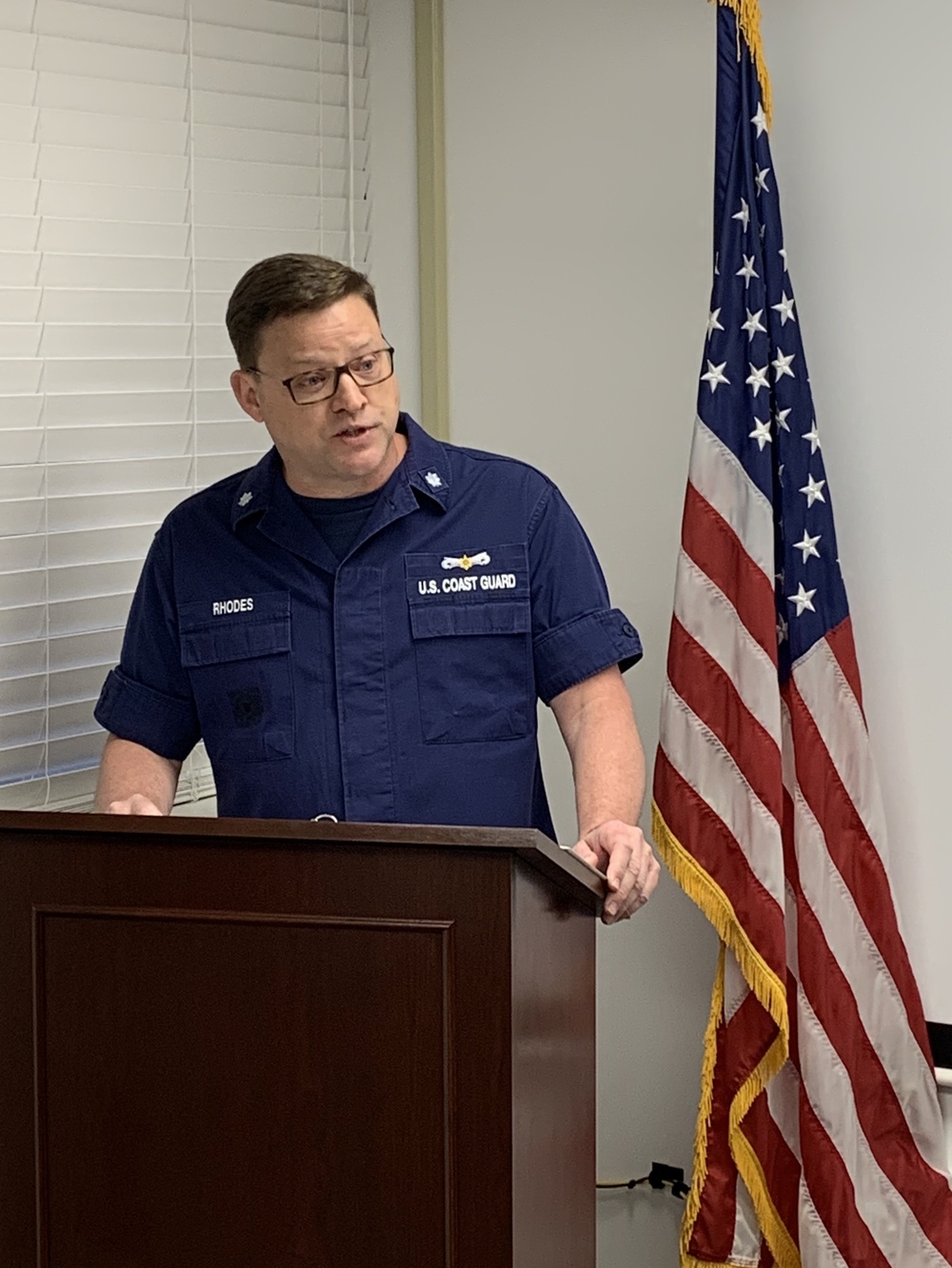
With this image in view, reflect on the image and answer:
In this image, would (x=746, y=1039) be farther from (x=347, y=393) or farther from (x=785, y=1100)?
(x=347, y=393)

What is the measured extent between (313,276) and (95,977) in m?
0.90

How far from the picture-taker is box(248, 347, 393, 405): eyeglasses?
1.88m

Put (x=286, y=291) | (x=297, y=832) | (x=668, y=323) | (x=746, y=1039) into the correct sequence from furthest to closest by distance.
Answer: (x=668, y=323) → (x=746, y=1039) → (x=286, y=291) → (x=297, y=832)

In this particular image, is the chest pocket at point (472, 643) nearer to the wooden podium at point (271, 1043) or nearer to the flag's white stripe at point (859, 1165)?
the wooden podium at point (271, 1043)

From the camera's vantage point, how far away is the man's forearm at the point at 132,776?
2.03 meters

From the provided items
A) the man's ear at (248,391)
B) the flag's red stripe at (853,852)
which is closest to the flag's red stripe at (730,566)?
the flag's red stripe at (853,852)

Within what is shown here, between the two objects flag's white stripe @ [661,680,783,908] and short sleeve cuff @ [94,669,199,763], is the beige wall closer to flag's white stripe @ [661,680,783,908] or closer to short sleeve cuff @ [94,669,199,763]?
flag's white stripe @ [661,680,783,908]

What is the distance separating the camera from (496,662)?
1978 millimetres

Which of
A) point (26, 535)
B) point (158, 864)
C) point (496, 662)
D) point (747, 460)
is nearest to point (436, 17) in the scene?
point (747, 460)

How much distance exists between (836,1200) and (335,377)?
4.51ft

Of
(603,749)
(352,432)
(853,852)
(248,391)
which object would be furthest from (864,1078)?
(248,391)

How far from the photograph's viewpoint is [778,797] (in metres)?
2.36

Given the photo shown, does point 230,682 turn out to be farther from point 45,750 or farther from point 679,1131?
point 679,1131

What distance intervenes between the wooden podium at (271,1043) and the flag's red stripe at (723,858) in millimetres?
999
